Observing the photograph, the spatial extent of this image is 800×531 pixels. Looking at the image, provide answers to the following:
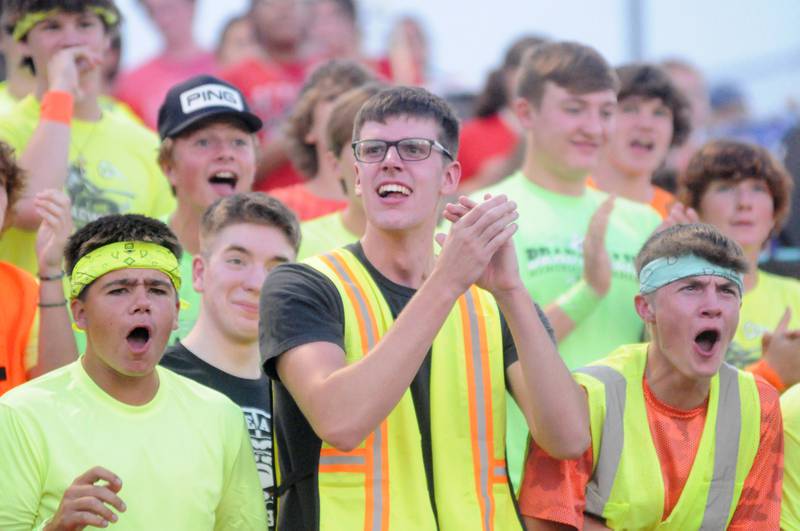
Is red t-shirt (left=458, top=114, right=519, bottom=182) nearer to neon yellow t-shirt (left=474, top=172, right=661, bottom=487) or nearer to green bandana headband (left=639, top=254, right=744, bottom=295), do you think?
neon yellow t-shirt (left=474, top=172, right=661, bottom=487)

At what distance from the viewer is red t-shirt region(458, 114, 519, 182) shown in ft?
30.4

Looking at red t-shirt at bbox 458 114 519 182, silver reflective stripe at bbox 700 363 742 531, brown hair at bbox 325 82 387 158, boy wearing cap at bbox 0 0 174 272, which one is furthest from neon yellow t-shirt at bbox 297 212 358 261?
red t-shirt at bbox 458 114 519 182

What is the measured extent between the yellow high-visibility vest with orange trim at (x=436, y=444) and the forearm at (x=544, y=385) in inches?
5.6

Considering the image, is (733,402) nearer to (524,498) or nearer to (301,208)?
(524,498)

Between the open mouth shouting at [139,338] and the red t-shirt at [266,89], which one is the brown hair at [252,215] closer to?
the open mouth shouting at [139,338]

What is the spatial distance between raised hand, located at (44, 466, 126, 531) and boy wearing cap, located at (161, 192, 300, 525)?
0.99 m

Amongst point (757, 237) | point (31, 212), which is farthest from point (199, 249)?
point (757, 237)

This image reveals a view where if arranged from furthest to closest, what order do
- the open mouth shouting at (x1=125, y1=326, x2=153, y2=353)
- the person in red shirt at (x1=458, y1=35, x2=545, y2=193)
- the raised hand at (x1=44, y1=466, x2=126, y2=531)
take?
1. the person in red shirt at (x1=458, y1=35, x2=545, y2=193)
2. the open mouth shouting at (x1=125, y1=326, x2=153, y2=353)
3. the raised hand at (x1=44, y1=466, x2=126, y2=531)

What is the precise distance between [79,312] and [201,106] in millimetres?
1828

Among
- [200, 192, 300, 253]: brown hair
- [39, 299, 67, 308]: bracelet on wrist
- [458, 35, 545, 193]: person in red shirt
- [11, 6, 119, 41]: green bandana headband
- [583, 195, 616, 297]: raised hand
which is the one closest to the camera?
[39, 299, 67, 308]: bracelet on wrist

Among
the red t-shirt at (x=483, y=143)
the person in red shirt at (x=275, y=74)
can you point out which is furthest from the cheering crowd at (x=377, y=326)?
the red t-shirt at (x=483, y=143)

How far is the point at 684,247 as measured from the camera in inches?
198

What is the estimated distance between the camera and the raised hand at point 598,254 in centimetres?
611

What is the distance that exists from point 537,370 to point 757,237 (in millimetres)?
2694
